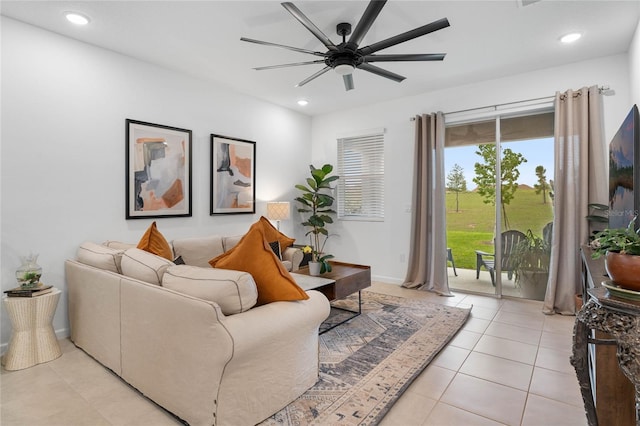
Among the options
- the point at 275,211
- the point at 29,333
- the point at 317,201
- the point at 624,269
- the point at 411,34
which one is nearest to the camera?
the point at 624,269

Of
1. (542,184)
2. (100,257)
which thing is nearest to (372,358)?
(100,257)

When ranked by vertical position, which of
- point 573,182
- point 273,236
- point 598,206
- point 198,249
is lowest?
point 198,249

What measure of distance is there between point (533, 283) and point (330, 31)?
377 centimetres

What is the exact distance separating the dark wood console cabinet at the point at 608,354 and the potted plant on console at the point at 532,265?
2.30 meters

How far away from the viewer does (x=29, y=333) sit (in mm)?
2461

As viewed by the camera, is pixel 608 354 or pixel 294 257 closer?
pixel 608 354

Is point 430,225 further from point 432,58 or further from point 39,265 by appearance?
point 39,265

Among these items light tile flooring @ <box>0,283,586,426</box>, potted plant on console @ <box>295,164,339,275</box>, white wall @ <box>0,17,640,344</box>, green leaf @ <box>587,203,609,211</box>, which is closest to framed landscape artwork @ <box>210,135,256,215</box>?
white wall @ <box>0,17,640,344</box>

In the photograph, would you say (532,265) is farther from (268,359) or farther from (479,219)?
(268,359)

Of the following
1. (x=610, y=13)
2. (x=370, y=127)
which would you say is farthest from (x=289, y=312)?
(x=370, y=127)

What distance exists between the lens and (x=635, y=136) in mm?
2170

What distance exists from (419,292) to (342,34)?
3.29 meters

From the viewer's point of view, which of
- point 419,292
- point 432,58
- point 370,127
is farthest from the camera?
point 370,127

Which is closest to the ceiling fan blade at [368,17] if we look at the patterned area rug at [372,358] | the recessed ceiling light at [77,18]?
the recessed ceiling light at [77,18]
